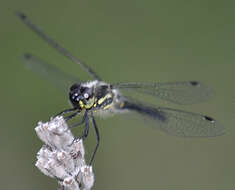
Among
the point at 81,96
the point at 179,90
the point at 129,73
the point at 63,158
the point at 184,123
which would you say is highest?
the point at 129,73

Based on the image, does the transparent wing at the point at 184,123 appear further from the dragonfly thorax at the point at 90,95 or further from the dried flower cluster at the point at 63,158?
the dried flower cluster at the point at 63,158

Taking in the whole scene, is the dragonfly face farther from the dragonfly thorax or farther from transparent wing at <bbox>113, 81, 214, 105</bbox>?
transparent wing at <bbox>113, 81, 214, 105</bbox>

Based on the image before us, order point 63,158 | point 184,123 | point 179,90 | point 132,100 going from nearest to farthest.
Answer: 1. point 63,158
2. point 184,123
3. point 179,90
4. point 132,100

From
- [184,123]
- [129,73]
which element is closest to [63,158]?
[184,123]

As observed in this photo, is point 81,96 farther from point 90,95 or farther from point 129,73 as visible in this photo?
point 129,73

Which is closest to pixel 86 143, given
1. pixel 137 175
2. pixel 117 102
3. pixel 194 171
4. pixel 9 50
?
pixel 137 175

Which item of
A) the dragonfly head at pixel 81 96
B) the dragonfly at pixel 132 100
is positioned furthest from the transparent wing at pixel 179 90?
the dragonfly head at pixel 81 96

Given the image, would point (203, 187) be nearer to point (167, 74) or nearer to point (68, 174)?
point (167, 74)
